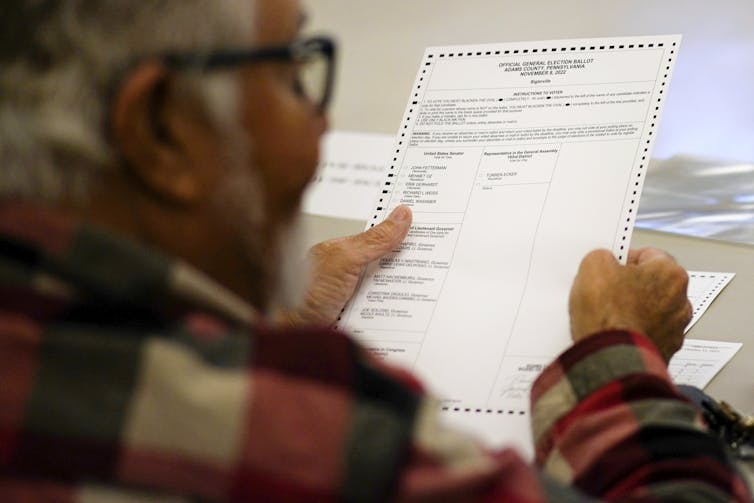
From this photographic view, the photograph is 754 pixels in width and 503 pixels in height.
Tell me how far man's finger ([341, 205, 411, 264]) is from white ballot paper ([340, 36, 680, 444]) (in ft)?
0.04

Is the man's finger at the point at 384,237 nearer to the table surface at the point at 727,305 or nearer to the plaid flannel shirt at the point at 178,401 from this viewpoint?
the table surface at the point at 727,305

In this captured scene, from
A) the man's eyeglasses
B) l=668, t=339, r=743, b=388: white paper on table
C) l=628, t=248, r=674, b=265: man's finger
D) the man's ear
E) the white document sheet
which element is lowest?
the man's ear

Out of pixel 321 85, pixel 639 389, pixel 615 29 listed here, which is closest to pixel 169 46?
pixel 321 85

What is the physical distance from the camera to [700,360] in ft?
3.60

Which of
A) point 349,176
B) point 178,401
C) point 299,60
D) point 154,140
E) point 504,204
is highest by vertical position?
point 349,176

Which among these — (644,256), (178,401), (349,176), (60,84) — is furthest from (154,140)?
(349,176)

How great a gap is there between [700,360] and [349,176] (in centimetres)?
60

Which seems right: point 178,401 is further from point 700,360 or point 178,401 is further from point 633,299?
point 700,360

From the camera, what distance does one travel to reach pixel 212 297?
578 millimetres

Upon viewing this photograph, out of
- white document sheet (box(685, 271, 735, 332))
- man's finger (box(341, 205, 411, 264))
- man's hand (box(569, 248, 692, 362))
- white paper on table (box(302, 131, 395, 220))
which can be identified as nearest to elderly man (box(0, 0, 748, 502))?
man's hand (box(569, 248, 692, 362))

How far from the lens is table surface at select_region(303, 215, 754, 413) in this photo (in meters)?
1.07

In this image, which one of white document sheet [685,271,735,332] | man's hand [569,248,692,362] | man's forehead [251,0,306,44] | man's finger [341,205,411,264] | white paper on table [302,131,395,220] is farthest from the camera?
white paper on table [302,131,395,220]

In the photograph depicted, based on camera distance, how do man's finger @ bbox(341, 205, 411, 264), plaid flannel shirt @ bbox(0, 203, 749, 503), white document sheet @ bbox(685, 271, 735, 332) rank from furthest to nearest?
white document sheet @ bbox(685, 271, 735, 332) → man's finger @ bbox(341, 205, 411, 264) → plaid flannel shirt @ bbox(0, 203, 749, 503)

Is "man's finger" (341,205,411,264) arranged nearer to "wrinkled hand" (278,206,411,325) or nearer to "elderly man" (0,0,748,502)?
"wrinkled hand" (278,206,411,325)
